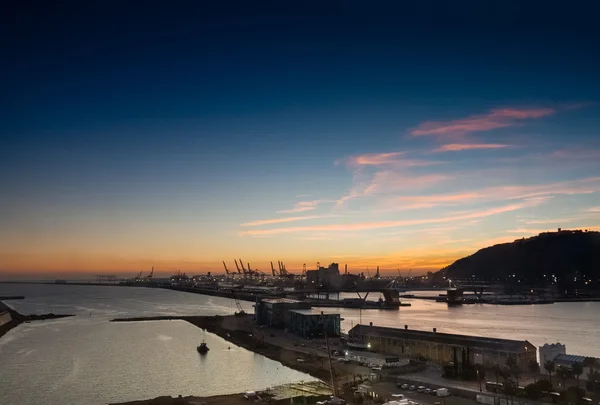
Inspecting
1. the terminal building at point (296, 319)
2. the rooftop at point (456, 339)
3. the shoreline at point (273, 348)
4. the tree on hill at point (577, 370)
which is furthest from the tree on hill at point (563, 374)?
the terminal building at point (296, 319)

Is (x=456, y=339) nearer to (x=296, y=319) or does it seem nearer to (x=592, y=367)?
(x=592, y=367)

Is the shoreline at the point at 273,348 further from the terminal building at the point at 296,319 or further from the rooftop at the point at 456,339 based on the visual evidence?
the rooftop at the point at 456,339

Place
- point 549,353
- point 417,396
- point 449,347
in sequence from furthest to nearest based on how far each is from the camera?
point 449,347
point 549,353
point 417,396

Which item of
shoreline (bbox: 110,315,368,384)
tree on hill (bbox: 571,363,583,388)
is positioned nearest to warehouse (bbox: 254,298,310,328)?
shoreline (bbox: 110,315,368,384)

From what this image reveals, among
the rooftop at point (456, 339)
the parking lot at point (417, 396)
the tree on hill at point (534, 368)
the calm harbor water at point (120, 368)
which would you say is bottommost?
the calm harbor water at point (120, 368)

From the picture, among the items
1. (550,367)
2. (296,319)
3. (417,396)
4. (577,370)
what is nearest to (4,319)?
(296,319)

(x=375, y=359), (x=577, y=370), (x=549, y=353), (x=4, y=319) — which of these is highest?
(x=549, y=353)
